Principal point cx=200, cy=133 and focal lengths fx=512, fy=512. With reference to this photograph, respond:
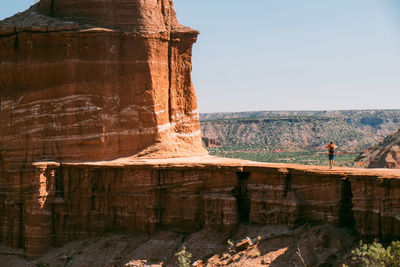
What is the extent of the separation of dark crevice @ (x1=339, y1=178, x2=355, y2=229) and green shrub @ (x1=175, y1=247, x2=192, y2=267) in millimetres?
6019

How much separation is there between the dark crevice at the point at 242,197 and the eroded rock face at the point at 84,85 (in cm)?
482

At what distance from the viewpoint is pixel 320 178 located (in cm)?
1953

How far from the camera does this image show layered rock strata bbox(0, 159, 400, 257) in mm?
19016

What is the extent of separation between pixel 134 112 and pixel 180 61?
404 centimetres

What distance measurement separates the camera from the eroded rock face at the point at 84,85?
24781mm

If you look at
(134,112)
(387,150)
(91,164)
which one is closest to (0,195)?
(91,164)

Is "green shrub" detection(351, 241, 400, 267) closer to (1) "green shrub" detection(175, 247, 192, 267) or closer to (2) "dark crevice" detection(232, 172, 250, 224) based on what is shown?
(2) "dark crevice" detection(232, 172, 250, 224)

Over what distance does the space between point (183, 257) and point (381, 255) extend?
7.62 meters

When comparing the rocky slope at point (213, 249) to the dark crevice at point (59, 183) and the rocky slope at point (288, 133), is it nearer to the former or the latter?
the dark crevice at point (59, 183)

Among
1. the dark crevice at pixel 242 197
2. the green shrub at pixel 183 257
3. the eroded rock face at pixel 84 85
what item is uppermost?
the eroded rock face at pixel 84 85

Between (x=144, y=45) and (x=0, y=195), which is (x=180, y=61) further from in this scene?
(x=0, y=195)

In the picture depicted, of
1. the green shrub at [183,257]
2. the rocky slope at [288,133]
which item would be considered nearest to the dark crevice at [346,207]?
the green shrub at [183,257]

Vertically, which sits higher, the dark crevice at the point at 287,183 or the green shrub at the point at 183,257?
the dark crevice at the point at 287,183

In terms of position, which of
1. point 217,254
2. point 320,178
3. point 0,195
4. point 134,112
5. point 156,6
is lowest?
point 217,254
